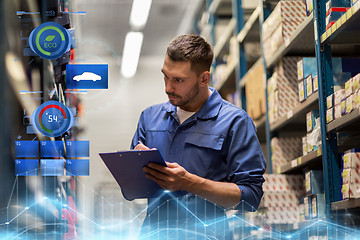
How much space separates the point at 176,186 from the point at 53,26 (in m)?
1.02

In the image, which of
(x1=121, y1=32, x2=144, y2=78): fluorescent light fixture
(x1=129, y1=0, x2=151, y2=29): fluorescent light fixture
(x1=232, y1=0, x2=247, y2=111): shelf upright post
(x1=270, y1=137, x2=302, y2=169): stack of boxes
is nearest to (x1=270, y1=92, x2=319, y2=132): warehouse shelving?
(x1=270, y1=137, x2=302, y2=169): stack of boxes

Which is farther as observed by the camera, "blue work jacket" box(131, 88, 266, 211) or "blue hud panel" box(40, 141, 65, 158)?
"blue hud panel" box(40, 141, 65, 158)

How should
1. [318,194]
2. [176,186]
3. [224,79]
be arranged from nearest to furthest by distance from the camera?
[176,186]
[318,194]
[224,79]

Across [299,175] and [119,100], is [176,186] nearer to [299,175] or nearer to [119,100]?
[299,175]

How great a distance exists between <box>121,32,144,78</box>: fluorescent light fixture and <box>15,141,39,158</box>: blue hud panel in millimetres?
7500

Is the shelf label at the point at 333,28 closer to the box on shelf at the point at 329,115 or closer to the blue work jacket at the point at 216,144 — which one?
the box on shelf at the point at 329,115

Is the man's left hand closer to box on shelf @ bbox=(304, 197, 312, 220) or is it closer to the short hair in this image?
the short hair

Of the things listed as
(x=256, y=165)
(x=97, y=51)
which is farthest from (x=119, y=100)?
(x=256, y=165)

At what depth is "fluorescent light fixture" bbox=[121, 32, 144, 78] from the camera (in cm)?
971

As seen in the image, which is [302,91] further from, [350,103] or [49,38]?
[49,38]

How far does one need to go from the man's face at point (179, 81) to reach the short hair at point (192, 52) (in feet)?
0.06

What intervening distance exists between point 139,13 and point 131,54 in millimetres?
2416

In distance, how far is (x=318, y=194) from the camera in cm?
352

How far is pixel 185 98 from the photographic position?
6.55ft
